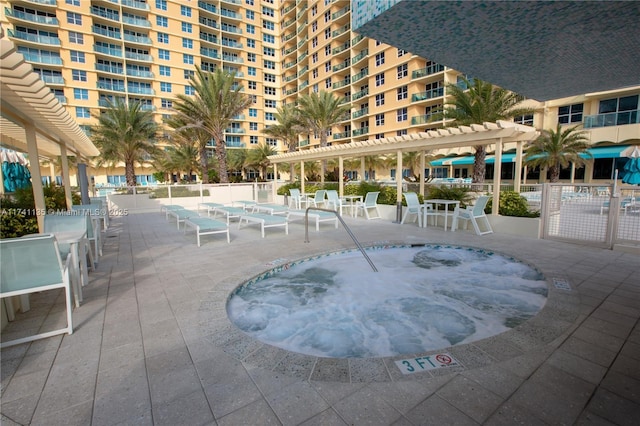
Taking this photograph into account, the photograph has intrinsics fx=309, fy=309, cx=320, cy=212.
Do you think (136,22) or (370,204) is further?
(136,22)

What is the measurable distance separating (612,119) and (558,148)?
472 centimetres

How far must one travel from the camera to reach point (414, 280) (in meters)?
5.10

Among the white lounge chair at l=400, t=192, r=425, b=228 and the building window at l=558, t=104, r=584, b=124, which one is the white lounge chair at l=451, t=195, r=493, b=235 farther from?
the building window at l=558, t=104, r=584, b=124

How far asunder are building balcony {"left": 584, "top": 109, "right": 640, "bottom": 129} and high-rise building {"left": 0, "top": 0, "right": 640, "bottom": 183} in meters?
1.67

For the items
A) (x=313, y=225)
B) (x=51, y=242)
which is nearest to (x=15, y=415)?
(x=51, y=242)

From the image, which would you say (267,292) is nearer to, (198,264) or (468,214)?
(198,264)

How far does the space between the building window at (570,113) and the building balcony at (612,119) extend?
1.02 meters

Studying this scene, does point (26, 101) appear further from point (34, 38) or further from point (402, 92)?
point (34, 38)

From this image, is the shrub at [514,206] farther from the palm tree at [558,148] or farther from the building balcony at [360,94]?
the building balcony at [360,94]

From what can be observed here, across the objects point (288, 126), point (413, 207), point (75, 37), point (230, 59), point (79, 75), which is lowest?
point (413, 207)

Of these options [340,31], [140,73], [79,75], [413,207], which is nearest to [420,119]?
[340,31]

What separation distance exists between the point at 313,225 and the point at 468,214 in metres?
4.49

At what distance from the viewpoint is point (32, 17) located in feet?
109

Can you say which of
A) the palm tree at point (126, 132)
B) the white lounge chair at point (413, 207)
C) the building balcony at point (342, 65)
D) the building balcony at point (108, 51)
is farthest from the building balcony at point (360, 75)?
the white lounge chair at point (413, 207)
